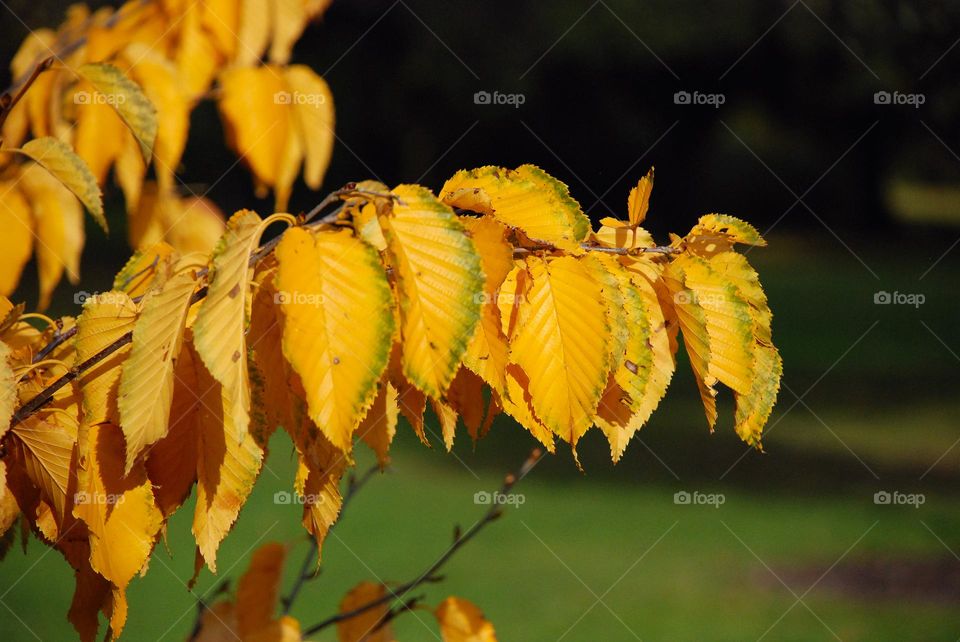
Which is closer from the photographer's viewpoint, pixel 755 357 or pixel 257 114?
pixel 755 357

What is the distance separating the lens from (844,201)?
16469 mm

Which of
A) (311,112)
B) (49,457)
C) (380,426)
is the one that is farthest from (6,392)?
(311,112)

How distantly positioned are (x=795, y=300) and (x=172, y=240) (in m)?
11.4

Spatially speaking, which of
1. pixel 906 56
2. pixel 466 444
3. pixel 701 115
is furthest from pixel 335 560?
pixel 701 115

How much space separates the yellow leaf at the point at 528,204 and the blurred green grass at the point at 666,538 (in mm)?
2699

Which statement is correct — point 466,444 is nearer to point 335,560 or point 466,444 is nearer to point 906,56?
point 335,560

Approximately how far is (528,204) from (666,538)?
4.85 m

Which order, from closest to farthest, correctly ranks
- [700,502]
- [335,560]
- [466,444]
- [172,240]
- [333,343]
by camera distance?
[333,343] < [172,240] < [335,560] < [700,502] < [466,444]

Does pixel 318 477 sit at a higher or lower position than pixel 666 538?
higher

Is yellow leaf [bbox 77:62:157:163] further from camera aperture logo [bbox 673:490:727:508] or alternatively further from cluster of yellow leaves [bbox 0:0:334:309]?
camera aperture logo [bbox 673:490:727:508]

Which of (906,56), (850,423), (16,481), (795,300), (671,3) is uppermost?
(16,481)

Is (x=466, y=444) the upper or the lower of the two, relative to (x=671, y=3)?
lower

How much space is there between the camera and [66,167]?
1.15 metres

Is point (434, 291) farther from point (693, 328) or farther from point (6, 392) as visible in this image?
point (6, 392)
